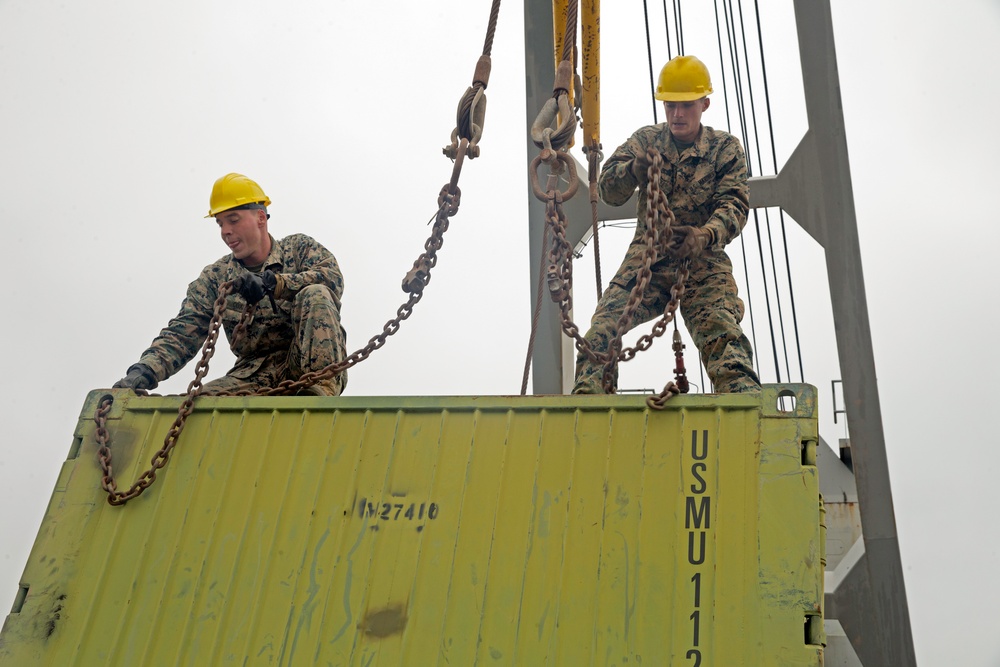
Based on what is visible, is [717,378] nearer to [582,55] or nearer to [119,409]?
[119,409]

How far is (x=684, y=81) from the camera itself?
14.1ft

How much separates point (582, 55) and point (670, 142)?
201 centimetres

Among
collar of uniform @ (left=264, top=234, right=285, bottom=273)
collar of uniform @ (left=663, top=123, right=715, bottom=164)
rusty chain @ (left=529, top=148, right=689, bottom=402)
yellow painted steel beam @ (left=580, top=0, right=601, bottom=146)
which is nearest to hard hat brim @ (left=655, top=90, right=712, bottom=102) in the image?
collar of uniform @ (left=663, top=123, right=715, bottom=164)

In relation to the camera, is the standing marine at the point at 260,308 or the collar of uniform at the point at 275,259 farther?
the collar of uniform at the point at 275,259

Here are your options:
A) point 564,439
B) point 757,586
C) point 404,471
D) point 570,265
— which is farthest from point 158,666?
point 570,265

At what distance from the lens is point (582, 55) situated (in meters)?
6.15

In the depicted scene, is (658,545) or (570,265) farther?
(570,265)

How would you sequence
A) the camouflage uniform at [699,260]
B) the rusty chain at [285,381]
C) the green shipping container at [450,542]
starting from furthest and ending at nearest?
1. the camouflage uniform at [699,260]
2. the rusty chain at [285,381]
3. the green shipping container at [450,542]

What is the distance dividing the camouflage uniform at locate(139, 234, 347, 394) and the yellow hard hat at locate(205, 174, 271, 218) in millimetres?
238

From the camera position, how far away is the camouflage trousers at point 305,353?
3.94 metres

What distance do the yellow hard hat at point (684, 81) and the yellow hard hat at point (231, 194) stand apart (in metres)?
1.97

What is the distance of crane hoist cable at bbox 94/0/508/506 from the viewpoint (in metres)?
3.15

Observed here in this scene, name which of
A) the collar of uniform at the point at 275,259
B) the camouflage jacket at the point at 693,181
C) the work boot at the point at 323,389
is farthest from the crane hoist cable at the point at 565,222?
the collar of uniform at the point at 275,259

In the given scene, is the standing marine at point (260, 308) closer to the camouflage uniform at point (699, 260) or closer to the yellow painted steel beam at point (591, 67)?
the camouflage uniform at point (699, 260)
